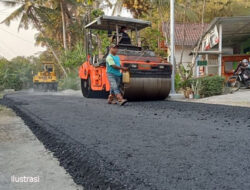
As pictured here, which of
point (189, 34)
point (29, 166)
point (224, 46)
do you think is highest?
point (189, 34)

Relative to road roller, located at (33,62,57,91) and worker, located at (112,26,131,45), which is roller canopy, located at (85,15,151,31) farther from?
road roller, located at (33,62,57,91)

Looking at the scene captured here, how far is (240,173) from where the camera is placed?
1908 mm

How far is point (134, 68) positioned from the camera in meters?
7.39

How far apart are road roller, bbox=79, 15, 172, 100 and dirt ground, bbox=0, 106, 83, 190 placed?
4220 millimetres

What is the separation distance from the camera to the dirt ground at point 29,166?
1.79m

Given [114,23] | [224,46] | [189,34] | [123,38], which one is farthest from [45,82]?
[123,38]

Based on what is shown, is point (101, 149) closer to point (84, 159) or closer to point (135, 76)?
point (84, 159)

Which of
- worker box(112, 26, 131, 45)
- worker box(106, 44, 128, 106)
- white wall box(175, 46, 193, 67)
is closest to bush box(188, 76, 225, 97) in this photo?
worker box(112, 26, 131, 45)

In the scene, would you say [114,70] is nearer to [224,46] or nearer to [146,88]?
[146,88]

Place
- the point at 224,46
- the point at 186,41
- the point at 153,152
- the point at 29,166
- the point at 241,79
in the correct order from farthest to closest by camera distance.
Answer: the point at 224,46 → the point at 186,41 → the point at 241,79 → the point at 153,152 → the point at 29,166

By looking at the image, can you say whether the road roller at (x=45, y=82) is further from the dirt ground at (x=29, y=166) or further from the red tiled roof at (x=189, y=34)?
the dirt ground at (x=29, y=166)

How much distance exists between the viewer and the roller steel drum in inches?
291

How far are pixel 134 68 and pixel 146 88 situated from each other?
0.64 meters

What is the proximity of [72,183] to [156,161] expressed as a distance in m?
0.69
